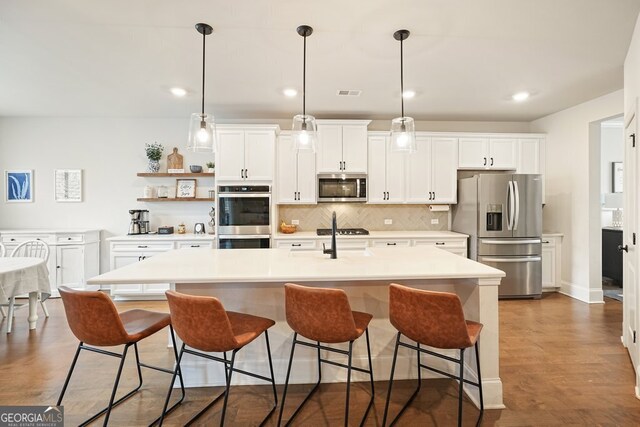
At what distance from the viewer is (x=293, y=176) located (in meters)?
4.59

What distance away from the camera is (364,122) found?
4.52 m

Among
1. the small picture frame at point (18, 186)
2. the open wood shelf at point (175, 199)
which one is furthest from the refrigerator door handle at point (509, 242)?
the small picture frame at point (18, 186)

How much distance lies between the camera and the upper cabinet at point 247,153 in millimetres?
4352

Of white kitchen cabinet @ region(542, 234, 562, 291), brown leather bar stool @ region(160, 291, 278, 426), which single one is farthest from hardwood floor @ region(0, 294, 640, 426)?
white kitchen cabinet @ region(542, 234, 562, 291)

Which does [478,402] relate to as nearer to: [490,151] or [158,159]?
[490,151]

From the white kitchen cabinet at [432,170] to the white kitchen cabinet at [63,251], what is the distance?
4594 millimetres

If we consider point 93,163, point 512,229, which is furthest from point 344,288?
point 93,163

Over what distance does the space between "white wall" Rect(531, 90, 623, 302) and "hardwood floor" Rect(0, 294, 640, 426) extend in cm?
119

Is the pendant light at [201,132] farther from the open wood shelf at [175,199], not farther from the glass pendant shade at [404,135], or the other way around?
the open wood shelf at [175,199]

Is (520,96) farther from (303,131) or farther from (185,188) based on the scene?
(185,188)

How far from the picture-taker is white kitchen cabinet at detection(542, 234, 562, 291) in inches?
181

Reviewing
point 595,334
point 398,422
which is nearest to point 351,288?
point 398,422

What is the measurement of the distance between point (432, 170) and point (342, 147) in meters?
1.37

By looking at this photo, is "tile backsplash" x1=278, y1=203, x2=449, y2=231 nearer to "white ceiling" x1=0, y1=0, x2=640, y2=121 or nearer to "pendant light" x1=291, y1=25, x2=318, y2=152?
"white ceiling" x1=0, y1=0, x2=640, y2=121
